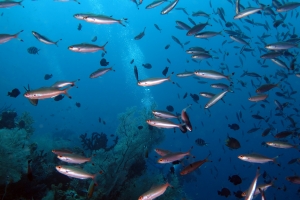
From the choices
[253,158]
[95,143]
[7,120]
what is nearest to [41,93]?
[253,158]

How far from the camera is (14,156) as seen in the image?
18.4ft

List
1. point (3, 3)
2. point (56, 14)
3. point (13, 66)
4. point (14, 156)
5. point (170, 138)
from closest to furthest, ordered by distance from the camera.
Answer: point (14, 156)
point (3, 3)
point (170, 138)
point (56, 14)
point (13, 66)

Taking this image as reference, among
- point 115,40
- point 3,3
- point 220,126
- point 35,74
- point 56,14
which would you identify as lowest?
point 35,74

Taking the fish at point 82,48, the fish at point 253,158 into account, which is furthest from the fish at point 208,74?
the fish at point 82,48

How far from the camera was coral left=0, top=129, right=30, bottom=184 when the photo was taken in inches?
210

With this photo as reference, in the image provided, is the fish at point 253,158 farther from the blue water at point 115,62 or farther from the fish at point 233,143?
the blue water at point 115,62

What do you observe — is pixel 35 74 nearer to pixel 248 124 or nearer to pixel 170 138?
pixel 170 138

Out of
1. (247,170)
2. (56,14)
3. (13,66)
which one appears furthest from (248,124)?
(13,66)

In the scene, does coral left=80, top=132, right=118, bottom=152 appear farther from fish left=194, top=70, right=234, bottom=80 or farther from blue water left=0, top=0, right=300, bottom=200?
blue water left=0, top=0, right=300, bottom=200

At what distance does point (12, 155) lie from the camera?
558cm

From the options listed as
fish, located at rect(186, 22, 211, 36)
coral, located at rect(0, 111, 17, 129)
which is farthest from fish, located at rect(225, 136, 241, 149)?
coral, located at rect(0, 111, 17, 129)

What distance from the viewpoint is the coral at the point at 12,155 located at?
534 cm

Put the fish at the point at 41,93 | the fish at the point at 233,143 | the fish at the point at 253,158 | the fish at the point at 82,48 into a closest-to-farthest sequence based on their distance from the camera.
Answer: the fish at the point at 41,93, the fish at the point at 253,158, the fish at the point at 82,48, the fish at the point at 233,143

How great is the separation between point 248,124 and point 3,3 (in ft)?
239
